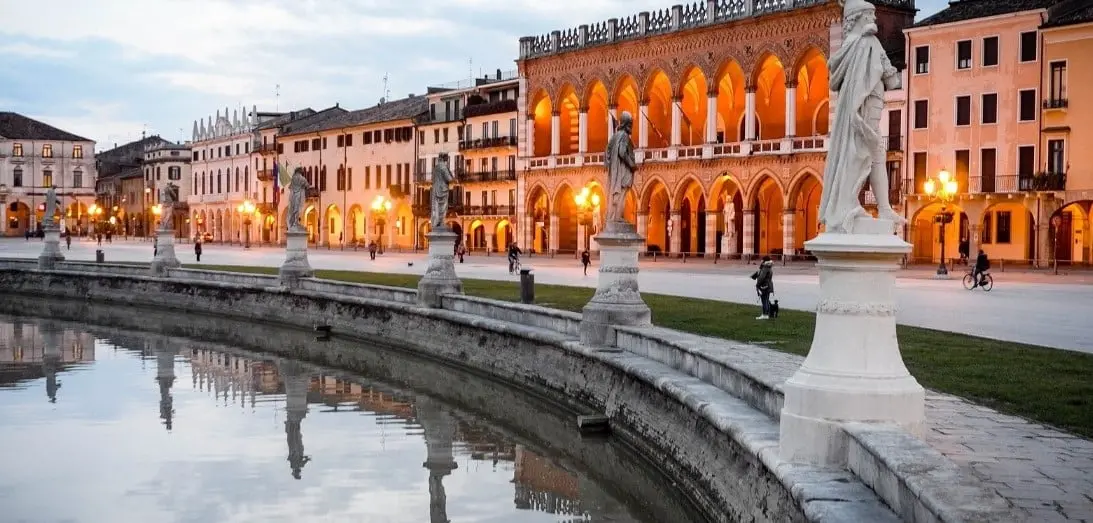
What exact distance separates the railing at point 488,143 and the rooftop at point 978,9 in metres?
28.1

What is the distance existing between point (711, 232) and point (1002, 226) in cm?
1387

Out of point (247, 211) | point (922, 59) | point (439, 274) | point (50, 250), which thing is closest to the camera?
point (439, 274)

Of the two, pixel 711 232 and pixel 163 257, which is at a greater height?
pixel 711 232

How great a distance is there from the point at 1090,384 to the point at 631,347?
6086mm

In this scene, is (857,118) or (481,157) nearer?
(857,118)

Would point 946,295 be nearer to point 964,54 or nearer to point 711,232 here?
point 964,54

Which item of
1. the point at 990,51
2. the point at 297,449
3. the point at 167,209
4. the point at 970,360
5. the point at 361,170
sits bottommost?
the point at 297,449

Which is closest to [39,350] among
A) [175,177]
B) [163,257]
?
[163,257]

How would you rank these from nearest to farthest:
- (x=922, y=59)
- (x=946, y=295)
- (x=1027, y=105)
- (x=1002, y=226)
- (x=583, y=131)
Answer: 1. (x=946, y=295)
2. (x=1027, y=105)
3. (x=1002, y=226)
4. (x=922, y=59)
5. (x=583, y=131)

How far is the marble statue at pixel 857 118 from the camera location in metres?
8.01

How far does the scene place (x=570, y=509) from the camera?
12805mm

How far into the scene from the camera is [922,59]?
48312 millimetres

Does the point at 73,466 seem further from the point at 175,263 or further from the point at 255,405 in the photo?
the point at 175,263

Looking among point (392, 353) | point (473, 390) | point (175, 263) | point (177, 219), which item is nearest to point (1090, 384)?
point (473, 390)
